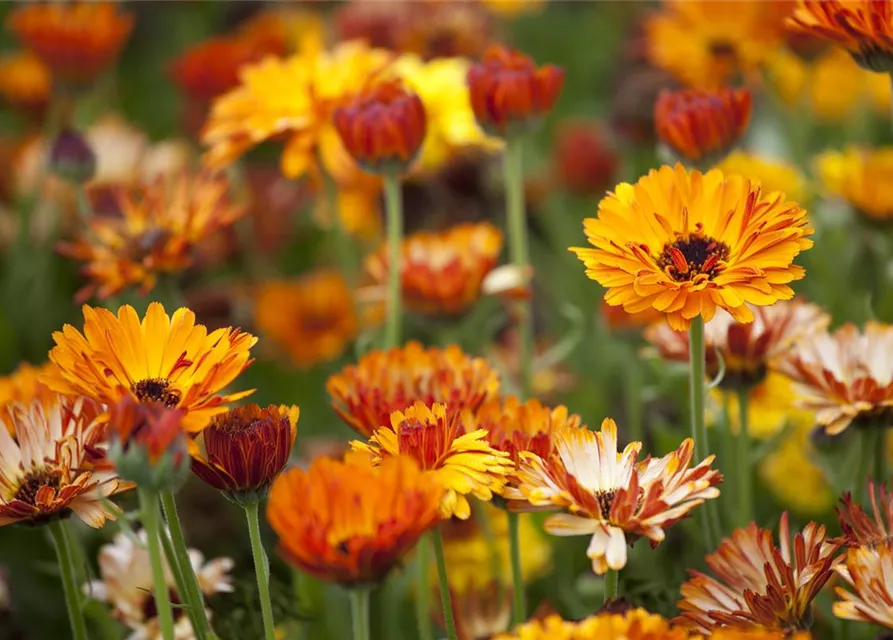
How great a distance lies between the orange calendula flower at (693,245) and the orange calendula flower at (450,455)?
139mm

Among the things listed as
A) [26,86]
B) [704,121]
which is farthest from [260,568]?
[26,86]

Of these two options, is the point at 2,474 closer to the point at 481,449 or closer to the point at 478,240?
the point at 481,449

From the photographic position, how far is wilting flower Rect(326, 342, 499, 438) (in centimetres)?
83

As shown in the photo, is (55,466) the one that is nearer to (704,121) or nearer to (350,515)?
(350,515)

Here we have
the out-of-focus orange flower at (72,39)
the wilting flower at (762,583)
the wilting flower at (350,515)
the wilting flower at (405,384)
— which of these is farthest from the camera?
the out-of-focus orange flower at (72,39)

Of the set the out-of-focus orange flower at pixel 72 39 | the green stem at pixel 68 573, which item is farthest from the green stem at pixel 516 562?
the out-of-focus orange flower at pixel 72 39

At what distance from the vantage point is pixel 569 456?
75 centimetres

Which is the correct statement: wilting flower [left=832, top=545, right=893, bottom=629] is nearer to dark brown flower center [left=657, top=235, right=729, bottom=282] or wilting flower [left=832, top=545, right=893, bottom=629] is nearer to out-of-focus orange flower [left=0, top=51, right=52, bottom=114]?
dark brown flower center [left=657, top=235, right=729, bottom=282]

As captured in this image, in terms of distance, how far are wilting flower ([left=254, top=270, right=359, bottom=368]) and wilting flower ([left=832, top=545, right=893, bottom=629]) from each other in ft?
3.06

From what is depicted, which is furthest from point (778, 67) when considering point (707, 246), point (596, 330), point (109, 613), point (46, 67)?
point (109, 613)

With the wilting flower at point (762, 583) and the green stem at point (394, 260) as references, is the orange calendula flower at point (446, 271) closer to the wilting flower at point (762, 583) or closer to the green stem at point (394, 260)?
the green stem at point (394, 260)

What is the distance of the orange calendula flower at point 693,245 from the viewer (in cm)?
76

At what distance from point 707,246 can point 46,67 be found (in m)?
1.28

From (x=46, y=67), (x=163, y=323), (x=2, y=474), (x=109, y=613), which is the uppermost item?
(x=46, y=67)
